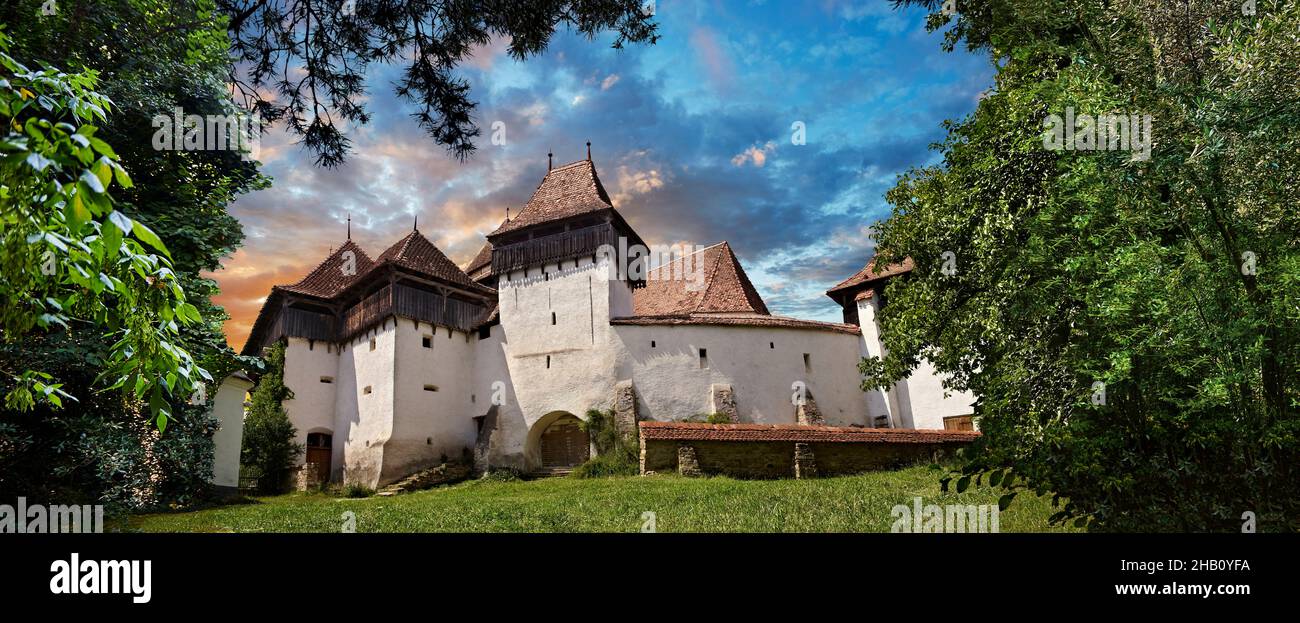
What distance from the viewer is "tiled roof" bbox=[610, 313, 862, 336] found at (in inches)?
957

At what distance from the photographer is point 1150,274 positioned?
4551mm

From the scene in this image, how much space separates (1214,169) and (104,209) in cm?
717

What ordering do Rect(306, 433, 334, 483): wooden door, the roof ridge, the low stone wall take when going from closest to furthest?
the low stone wall < Rect(306, 433, 334, 483): wooden door < the roof ridge

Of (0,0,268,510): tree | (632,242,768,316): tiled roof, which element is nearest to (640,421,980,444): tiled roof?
(632,242,768,316): tiled roof

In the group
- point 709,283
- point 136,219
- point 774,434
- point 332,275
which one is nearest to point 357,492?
point 332,275

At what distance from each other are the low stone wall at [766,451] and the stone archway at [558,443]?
25.8 feet

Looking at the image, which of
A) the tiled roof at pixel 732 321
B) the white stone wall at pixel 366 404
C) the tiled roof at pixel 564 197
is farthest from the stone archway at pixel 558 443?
the tiled roof at pixel 564 197

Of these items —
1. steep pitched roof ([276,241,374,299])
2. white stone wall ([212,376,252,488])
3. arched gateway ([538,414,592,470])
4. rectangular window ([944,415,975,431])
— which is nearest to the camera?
white stone wall ([212,376,252,488])

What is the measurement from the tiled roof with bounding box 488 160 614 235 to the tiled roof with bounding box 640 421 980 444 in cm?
1126

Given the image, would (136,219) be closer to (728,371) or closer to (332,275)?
(728,371)

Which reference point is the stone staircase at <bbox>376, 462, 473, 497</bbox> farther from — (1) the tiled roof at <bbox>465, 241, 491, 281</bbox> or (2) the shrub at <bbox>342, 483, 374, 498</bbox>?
(1) the tiled roof at <bbox>465, 241, 491, 281</bbox>

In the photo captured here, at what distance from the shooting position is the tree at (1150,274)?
4.65 meters
